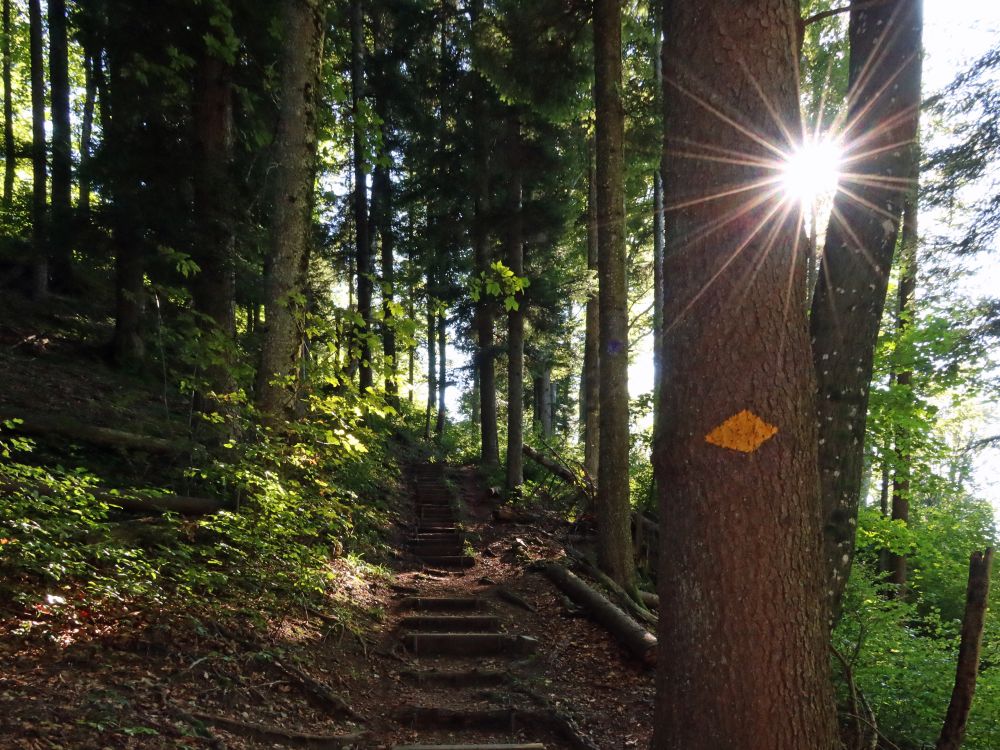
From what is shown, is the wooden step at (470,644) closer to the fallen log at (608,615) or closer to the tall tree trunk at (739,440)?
the fallen log at (608,615)

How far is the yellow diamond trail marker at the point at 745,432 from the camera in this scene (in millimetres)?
2635

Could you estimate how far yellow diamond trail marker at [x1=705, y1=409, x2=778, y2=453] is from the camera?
8.64 feet

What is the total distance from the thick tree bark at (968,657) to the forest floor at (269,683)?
214cm

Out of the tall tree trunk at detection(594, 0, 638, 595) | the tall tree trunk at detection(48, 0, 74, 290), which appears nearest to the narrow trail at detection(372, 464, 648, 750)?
the tall tree trunk at detection(594, 0, 638, 595)

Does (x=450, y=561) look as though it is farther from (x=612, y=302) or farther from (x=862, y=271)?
(x=862, y=271)

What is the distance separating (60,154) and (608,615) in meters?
13.2

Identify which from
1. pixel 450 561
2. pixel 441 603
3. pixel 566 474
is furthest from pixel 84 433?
pixel 566 474

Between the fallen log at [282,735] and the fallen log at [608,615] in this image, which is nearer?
the fallen log at [282,735]

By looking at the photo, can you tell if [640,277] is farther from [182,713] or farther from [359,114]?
[182,713]

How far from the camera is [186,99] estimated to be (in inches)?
320

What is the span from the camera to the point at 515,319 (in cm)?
1486

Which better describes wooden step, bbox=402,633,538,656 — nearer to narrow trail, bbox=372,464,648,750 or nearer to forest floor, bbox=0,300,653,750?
narrow trail, bbox=372,464,648,750

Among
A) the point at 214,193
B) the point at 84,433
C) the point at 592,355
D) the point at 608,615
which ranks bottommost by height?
the point at 608,615

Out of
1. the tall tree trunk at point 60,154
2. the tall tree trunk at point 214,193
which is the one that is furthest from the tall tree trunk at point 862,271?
the tall tree trunk at point 60,154
